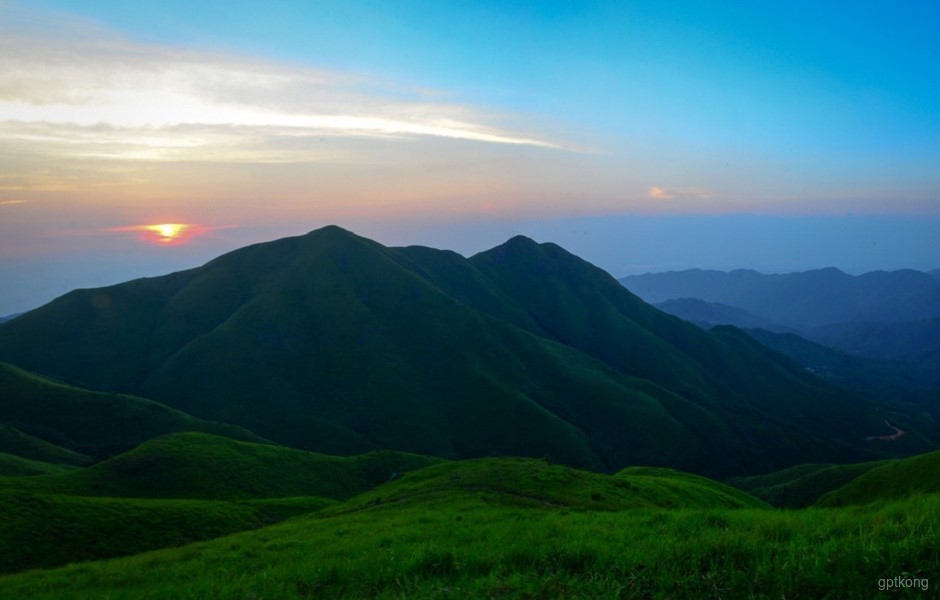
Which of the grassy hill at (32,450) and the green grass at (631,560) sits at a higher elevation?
the green grass at (631,560)

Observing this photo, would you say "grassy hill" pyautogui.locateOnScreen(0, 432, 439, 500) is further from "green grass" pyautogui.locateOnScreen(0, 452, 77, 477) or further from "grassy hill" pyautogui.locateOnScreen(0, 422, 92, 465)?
"grassy hill" pyautogui.locateOnScreen(0, 422, 92, 465)

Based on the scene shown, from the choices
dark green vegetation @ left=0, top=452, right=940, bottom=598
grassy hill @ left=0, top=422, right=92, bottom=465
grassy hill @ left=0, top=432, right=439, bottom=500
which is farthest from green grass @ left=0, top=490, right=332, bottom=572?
grassy hill @ left=0, top=422, right=92, bottom=465

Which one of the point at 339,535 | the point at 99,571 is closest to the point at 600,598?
the point at 339,535

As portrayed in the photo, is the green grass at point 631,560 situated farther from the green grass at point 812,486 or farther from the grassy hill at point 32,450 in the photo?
the green grass at point 812,486

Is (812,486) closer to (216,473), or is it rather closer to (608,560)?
(216,473)

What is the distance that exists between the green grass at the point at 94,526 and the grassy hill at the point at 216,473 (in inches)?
910

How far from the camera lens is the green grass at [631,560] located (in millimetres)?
10094

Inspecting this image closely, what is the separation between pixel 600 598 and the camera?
1044cm

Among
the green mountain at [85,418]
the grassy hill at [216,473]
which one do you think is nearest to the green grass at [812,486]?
the grassy hill at [216,473]

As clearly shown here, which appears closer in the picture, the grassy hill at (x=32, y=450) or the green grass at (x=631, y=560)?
the green grass at (x=631, y=560)

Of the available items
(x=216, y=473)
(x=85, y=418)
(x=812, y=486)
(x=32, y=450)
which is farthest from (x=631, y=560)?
(x=85, y=418)

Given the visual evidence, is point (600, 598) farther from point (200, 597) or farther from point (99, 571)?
point (99, 571)

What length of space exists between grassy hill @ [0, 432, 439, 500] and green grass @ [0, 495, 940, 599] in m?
68.0

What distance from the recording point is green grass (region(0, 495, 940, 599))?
33.1 feet
